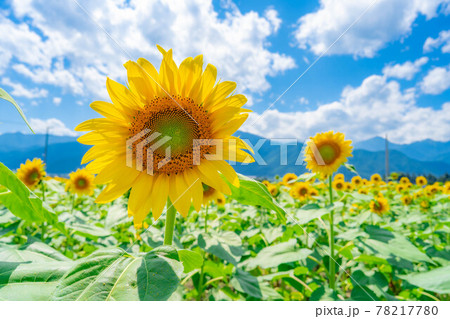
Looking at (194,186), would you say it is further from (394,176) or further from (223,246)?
(394,176)

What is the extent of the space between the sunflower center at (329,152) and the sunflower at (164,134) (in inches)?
66.0

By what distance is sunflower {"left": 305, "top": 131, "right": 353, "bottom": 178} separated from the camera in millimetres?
2273

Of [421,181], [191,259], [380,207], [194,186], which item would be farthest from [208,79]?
[421,181]

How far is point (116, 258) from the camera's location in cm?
74

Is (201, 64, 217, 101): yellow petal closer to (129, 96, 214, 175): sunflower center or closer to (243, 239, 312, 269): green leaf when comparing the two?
(129, 96, 214, 175): sunflower center

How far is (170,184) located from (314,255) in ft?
6.12

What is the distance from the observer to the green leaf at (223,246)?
195 cm

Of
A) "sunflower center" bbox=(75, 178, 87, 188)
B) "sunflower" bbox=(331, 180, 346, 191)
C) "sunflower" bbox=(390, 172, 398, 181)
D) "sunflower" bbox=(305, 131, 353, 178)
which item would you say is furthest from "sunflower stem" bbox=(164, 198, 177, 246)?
"sunflower" bbox=(390, 172, 398, 181)

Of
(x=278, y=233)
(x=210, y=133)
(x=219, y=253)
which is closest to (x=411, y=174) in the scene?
(x=278, y=233)

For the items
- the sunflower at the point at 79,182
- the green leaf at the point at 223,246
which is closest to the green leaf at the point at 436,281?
the green leaf at the point at 223,246

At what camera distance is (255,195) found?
0.83 meters

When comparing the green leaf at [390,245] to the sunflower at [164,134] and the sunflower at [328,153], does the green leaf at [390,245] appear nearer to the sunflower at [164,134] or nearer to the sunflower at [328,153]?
the sunflower at [328,153]

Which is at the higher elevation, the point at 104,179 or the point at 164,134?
the point at 164,134
